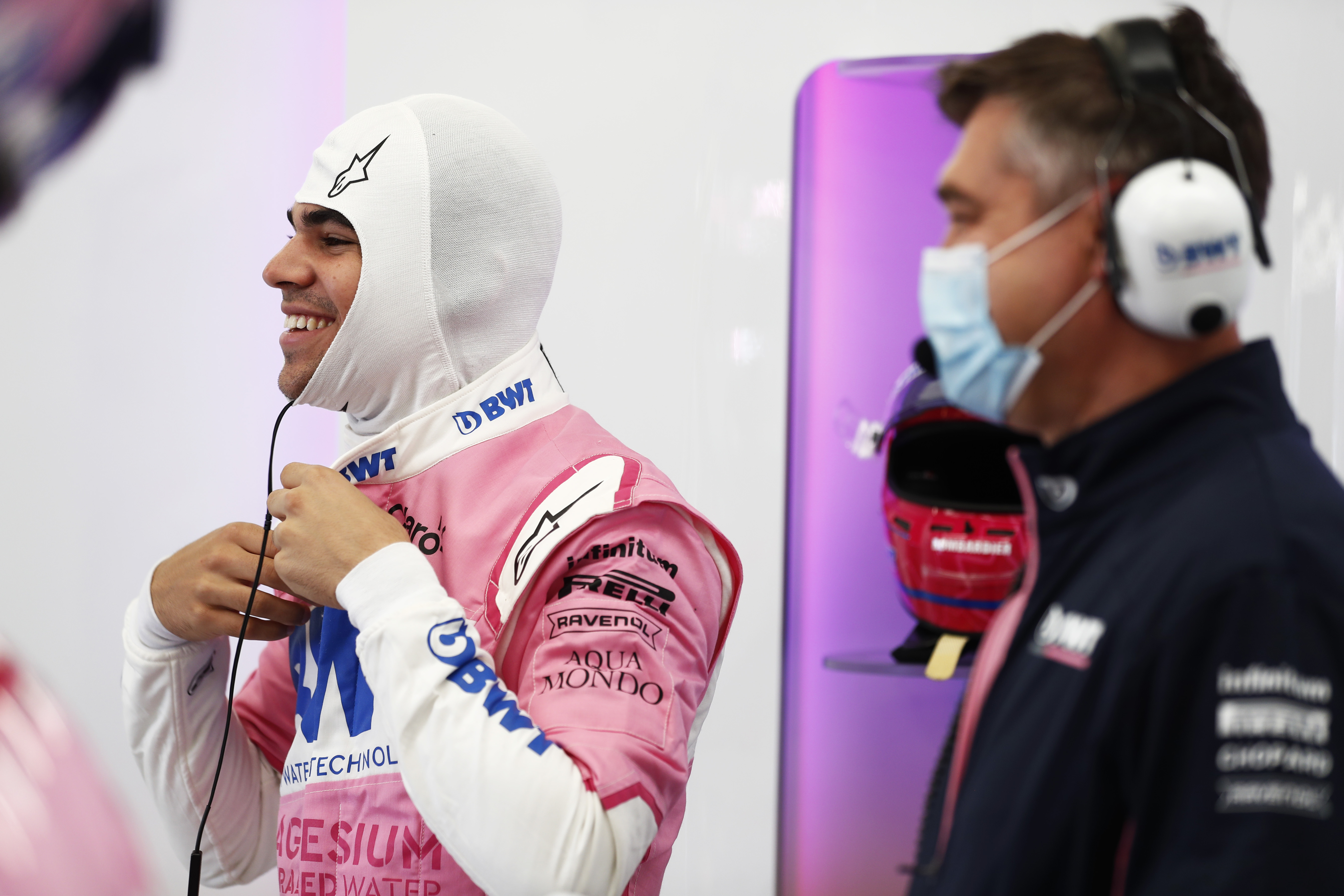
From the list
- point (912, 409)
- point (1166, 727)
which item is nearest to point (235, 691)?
point (912, 409)

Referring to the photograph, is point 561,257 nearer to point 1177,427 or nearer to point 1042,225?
point 1042,225

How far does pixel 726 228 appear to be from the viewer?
2.26 m

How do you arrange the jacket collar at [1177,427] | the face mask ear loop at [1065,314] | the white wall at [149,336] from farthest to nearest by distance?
the white wall at [149,336], the face mask ear loop at [1065,314], the jacket collar at [1177,427]

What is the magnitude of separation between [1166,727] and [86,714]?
7.78ft

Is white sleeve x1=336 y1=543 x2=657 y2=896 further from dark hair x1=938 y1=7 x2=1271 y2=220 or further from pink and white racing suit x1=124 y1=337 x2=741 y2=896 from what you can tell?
dark hair x1=938 y1=7 x2=1271 y2=220

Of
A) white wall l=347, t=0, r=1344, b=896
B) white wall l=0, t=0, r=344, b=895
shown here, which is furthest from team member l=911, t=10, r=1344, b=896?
white wall l=0, t=0, r=344, b=895

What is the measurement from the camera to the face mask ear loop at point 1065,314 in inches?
33.6

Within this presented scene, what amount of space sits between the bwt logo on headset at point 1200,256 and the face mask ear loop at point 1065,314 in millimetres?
69

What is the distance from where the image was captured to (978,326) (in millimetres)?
911

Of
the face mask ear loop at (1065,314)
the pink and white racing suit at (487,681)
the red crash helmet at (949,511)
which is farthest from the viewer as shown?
the red crash helmet at (949,511)

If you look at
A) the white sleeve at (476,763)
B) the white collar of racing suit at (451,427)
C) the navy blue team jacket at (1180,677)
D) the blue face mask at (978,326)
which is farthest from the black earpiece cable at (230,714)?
the navy blue team jacket at (1180,677)

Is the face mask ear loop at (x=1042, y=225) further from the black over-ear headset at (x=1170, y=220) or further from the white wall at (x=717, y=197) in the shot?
the white wall at (x=717, y=197)

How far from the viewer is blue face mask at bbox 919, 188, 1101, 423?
0.87m

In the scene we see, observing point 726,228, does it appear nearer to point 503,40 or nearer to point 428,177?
point 503,40
